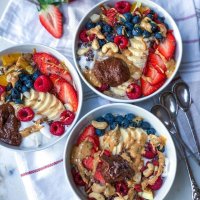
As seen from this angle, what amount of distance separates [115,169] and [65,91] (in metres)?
0.33

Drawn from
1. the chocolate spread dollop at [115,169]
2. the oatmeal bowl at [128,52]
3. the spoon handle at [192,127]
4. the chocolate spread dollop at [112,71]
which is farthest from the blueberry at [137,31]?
the chocolate spread dollop at [115,169]

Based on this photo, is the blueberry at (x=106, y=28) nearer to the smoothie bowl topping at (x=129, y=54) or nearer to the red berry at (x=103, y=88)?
the smoothie bowl topping at (x=129, y=54)

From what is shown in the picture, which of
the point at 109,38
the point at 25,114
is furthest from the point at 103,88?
the point at 25,114

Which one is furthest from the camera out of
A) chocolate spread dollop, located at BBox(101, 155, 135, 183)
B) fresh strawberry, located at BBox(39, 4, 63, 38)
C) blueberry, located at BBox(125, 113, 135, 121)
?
fresh strawberry, located at BBox(39, 4, 63, 38)

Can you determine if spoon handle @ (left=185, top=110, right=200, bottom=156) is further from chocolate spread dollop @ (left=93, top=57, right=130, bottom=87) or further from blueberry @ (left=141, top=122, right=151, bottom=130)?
chocolate spread dollop @ (left=93, top=57, right=130, bottom=87)

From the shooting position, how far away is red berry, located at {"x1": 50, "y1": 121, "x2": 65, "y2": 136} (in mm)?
1690

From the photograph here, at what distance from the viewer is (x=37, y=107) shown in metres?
1.71

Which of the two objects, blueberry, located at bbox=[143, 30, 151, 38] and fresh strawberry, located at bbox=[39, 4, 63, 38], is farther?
fresh strawberry, located at bbox=[39, 4, 63, 38]

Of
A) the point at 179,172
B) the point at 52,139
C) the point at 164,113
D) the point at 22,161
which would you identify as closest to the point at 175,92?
the point at 164,113

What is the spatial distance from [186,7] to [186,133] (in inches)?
17.5

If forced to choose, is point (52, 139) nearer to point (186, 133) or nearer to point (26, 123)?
point (26, 123)

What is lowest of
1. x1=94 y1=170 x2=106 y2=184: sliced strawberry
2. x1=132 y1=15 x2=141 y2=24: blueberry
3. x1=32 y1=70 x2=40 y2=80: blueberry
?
x1=94 y1=170 x2=106 y2=184: sliced strawberry

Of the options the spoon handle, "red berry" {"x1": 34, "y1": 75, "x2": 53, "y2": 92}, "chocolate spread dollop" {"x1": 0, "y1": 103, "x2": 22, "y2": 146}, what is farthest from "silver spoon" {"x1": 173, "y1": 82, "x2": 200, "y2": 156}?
"chocolate spread dollop" {"x1": 0, "y1": 103, "x2": 22, "y2": 146}

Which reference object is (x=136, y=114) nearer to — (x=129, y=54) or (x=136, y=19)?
(x=129, y=54)
